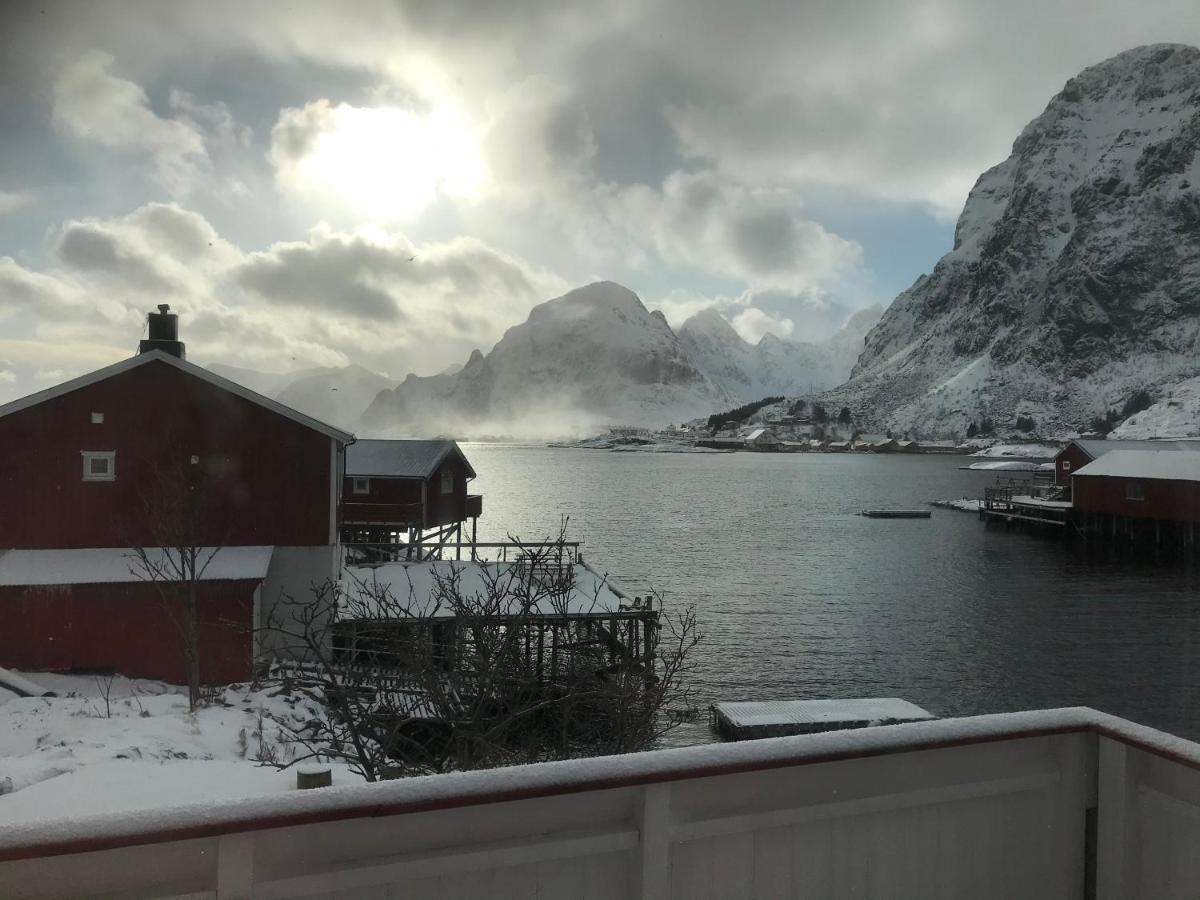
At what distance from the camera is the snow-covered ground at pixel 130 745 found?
9539mm

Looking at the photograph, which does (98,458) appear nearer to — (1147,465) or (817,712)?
(817,712)

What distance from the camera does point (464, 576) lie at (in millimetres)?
26719

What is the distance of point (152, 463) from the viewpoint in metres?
22.1

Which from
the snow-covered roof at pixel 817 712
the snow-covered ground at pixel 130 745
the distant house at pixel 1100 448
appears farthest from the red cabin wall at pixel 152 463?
the distant house at pixel 1100 448

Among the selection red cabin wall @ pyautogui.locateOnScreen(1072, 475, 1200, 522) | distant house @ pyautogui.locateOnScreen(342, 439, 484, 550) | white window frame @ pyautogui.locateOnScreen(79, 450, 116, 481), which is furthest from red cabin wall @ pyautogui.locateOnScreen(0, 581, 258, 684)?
red cabin wall @ pyautogui.locateOnScreen(1072, 475, 1200, 522)

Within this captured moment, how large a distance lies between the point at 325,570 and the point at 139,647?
512 centimetres

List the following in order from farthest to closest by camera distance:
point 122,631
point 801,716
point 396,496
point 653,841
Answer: point 396,496
point 801,716
point 122,631
point 653,841

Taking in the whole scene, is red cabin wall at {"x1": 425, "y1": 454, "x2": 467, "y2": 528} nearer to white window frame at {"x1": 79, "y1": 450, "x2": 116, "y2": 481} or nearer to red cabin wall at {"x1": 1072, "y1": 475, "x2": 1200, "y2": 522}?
white window frame at {"x1": 79, "y1": 450, "x2": 116, "y2": 481}

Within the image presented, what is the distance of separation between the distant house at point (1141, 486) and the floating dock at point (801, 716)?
4413 centimetres

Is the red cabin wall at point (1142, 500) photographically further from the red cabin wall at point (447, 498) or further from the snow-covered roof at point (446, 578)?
the red cabin wall at point (447, 498)

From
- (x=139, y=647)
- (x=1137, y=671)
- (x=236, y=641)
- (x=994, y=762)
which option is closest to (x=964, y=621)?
(x=1137, y=671)

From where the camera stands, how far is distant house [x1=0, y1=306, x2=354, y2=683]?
1970cm

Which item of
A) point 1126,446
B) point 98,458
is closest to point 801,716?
point 98,458

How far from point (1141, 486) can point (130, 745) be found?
213ft
